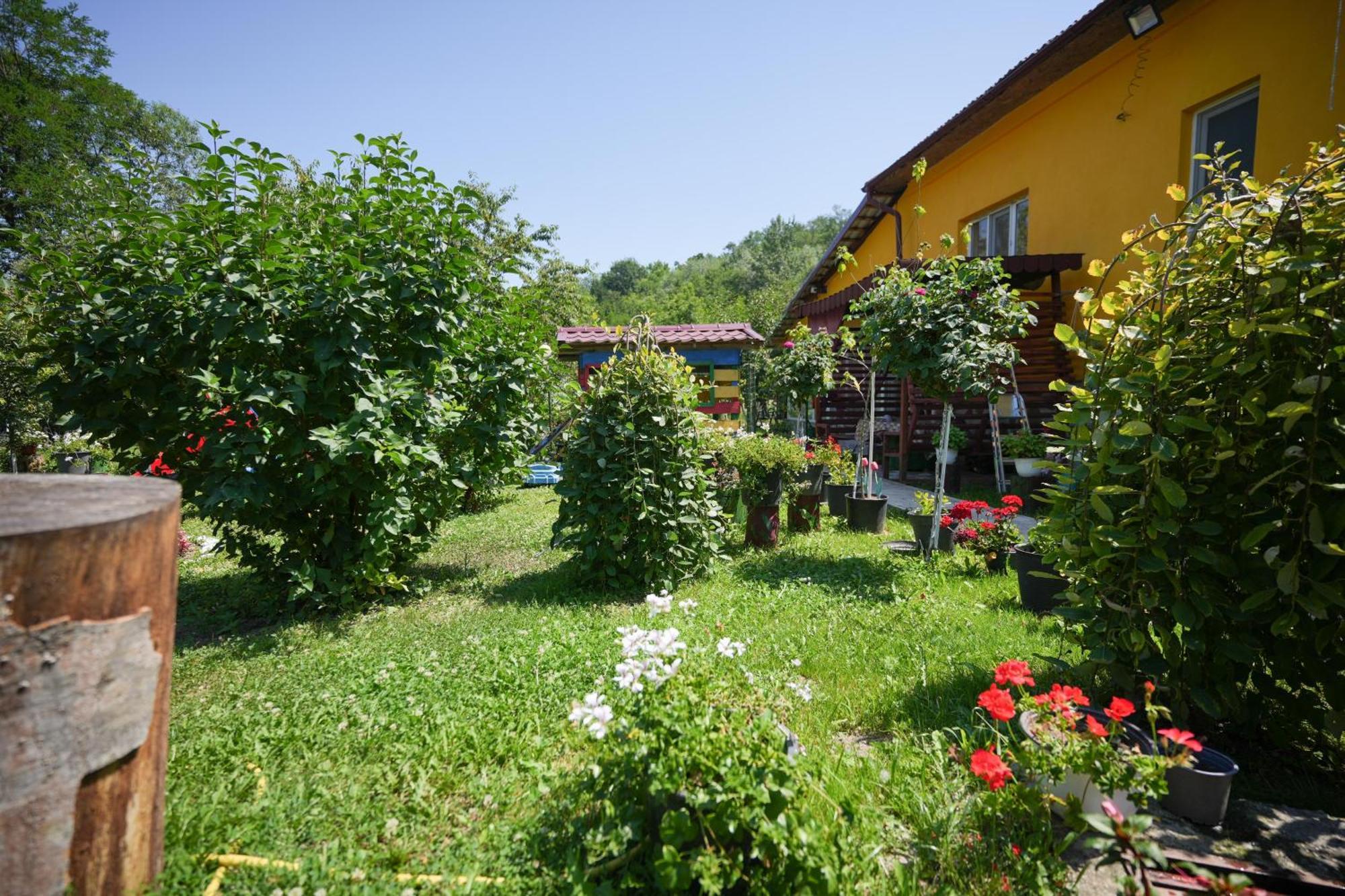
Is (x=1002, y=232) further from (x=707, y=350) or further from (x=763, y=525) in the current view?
(x=763, y=525)

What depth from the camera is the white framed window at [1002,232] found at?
10023mm

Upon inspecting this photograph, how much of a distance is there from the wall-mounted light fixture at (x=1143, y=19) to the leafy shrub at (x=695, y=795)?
867 centimetres

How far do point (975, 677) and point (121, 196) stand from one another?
583 centimetres

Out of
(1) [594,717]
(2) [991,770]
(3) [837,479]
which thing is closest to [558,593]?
(1) [594,717]

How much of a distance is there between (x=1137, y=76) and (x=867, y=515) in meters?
6.30

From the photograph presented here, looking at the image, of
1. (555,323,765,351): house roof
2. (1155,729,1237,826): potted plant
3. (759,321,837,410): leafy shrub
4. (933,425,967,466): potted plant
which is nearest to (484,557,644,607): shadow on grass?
(1155,729,1237,826): potted plant

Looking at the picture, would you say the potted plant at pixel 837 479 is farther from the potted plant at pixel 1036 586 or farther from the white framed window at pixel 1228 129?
the white framed window at pixel 1228 129

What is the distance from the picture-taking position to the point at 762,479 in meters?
6.22

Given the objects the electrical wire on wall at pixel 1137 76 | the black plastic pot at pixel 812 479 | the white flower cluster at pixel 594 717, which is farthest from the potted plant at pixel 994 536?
the electrical wire on wall at pixel 1137 76

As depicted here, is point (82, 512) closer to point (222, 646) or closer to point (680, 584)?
point (222, 646)

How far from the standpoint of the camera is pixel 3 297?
163 inches

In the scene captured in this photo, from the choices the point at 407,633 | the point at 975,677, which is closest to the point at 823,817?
the point at 975,677

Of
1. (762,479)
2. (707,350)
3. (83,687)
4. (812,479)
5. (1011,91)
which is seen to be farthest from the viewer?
(707,350)

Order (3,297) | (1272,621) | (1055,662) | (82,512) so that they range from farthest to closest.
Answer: (3,297), (1055,662), (1272,621), (82,512)
